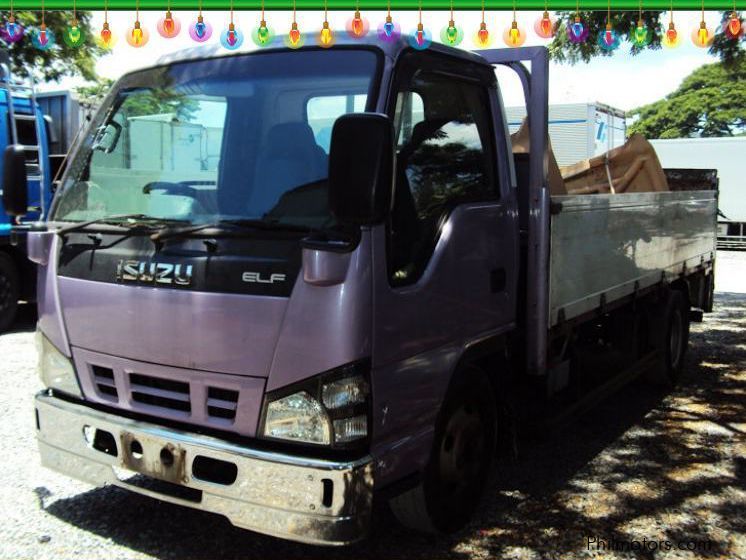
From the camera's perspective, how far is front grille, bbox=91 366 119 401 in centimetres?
327

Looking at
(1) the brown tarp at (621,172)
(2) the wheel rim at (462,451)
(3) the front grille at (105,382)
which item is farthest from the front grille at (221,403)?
(1) the brown tarp at (621,172)

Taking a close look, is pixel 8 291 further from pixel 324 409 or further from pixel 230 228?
pixel 324 409

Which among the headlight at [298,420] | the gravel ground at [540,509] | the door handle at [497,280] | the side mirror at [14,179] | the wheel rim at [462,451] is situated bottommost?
the gravel ground at [540,509]

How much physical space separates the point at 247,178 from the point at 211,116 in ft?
1.43

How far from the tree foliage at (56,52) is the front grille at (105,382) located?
990 centimetres

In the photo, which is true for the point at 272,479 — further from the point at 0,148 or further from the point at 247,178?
the point at 0,148

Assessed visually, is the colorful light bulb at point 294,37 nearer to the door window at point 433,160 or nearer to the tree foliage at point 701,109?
the door window at point 433,160

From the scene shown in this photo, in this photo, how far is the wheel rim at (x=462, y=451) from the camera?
3553mm

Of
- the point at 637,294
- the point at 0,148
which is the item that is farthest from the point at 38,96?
the point at 637,294

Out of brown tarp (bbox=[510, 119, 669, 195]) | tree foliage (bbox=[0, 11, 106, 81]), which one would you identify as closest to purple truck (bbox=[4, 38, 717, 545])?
brown tarp (bbox=[510, 119, 669, 195])

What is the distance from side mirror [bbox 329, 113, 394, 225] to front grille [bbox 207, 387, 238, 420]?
34.0 inches

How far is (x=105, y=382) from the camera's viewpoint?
3.30 m

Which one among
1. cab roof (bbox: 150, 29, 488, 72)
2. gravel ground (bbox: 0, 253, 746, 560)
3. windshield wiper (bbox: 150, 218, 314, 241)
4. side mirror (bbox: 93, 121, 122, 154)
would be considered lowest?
gravel ground (bbox: 0, 253, 746, 560)

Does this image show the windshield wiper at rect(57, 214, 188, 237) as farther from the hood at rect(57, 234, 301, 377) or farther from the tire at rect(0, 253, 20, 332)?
the tire at rect(0, 253, 20, 332)
